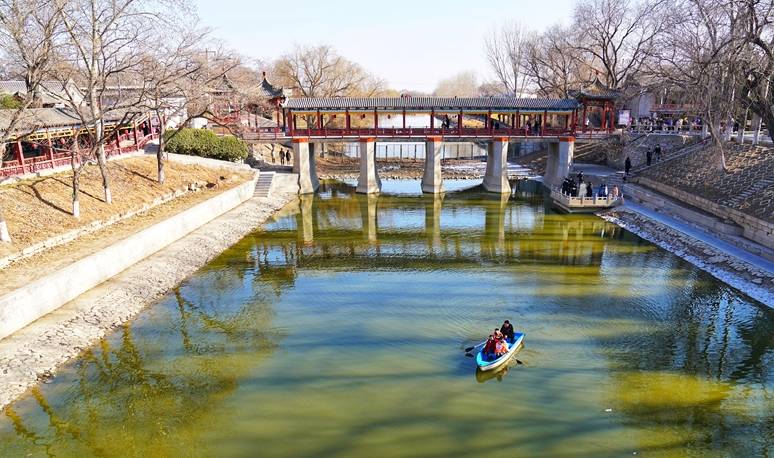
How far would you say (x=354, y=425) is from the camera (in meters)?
12.8

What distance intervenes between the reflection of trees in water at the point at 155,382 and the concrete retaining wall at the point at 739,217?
910 inches

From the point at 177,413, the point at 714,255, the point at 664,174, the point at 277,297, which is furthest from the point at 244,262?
the point at 664,174

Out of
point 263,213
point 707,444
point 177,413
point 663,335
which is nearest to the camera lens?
point 707,444

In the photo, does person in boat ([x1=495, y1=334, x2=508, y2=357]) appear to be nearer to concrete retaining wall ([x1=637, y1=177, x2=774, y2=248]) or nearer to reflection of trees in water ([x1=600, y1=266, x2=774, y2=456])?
reflection of trees in water ([x1=600, y1=266, x2=774, y2=456])

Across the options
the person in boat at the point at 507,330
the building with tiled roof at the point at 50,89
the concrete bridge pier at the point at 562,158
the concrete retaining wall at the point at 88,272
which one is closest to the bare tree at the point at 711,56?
the concrete bridge pier at the point at 562,158

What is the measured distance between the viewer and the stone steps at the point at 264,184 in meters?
41.3

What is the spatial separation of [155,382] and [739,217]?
1113 inches

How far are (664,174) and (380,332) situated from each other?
97.3ft

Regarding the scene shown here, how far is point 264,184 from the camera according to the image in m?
42.2

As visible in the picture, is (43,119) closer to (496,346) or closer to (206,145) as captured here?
(206,145)

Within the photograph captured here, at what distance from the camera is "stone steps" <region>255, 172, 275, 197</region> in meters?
41.3

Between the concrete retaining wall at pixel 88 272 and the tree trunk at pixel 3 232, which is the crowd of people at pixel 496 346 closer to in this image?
the concrete retaining wall at pixel 88 272

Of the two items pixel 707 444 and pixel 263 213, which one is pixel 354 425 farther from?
pixel 263 213

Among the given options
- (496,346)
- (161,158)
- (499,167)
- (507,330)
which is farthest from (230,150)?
(496,346)
